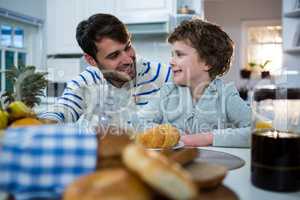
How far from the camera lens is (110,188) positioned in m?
0.37

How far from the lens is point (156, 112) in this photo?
1411mm

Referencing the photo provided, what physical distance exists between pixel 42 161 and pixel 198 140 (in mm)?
685

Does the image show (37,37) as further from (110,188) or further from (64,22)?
(110,188)

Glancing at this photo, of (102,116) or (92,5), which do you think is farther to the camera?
(92,5)

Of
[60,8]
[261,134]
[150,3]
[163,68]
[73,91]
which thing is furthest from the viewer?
[60,8]

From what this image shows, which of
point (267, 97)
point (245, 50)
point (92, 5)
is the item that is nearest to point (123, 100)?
point (267, 97)

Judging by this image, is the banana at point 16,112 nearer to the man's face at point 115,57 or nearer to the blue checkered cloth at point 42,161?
the blue checkered cloth at point 42,161

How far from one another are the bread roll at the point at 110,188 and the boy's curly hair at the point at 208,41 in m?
Answer: 1.12

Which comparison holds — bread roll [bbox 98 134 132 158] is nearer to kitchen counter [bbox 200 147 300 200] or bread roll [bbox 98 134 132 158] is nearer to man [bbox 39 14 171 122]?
kitchen counter [bbox 200 147 300 200]

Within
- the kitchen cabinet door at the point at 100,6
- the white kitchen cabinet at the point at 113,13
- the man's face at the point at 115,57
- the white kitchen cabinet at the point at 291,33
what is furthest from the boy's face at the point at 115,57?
the white kitchen cabinet at the point at 291,33

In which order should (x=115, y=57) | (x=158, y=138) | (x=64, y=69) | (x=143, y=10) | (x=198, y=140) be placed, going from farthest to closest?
1. (x=64, y=69)
2. (x=143, y=10)
3. (x=115, y=57)
4. (x=198, y=140)
5. (x=158, y=138)

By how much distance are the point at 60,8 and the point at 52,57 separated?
1.78ft

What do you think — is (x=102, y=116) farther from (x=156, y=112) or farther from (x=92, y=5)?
(x=92, y=5)

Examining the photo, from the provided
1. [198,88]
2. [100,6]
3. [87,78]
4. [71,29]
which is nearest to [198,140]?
[198,88]
